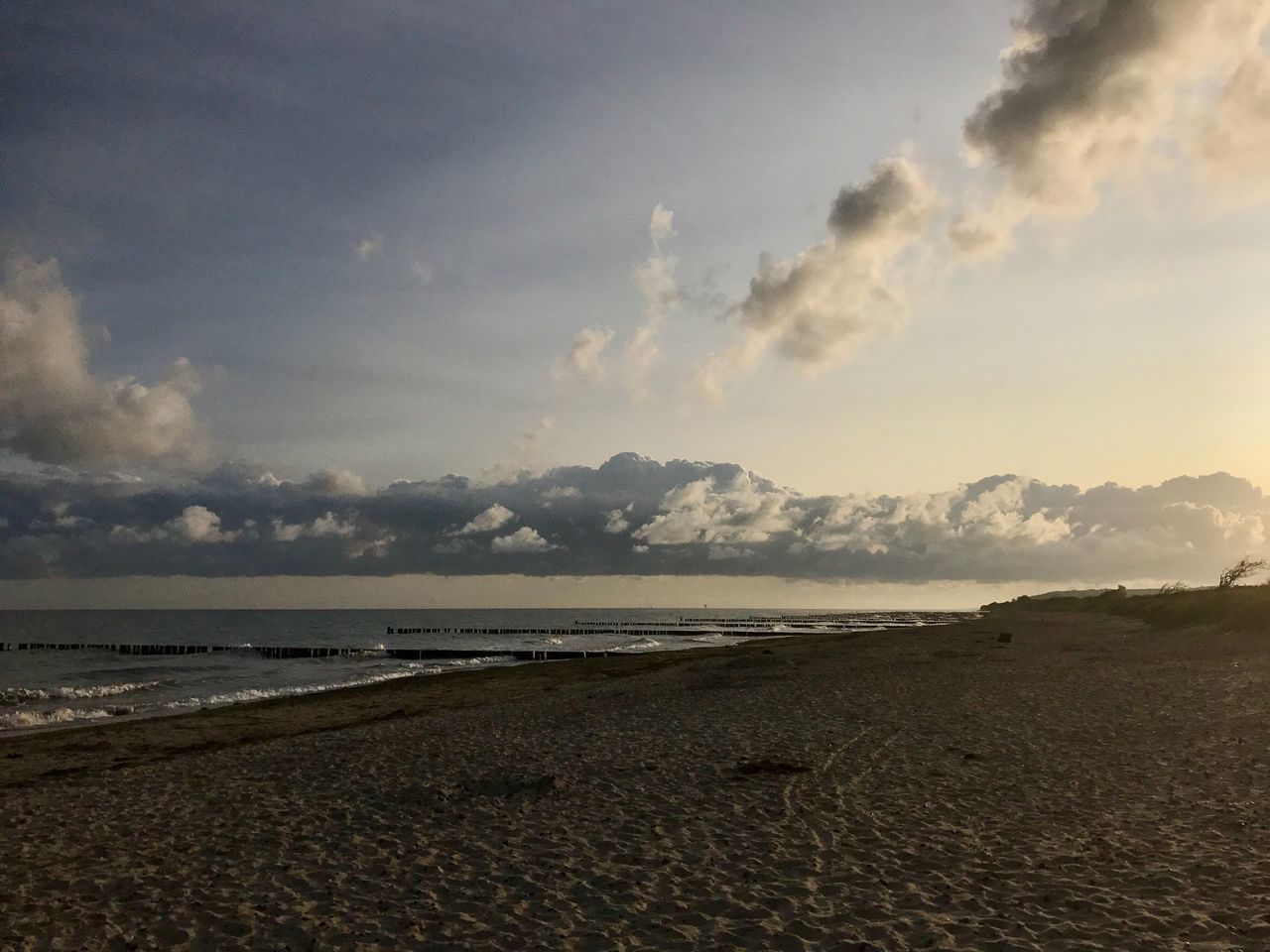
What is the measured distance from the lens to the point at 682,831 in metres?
12.1

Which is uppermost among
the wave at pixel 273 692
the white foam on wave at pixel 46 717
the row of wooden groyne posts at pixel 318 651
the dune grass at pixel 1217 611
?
the dune grass at pixel 1217 611

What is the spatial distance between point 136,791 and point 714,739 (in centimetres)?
1277

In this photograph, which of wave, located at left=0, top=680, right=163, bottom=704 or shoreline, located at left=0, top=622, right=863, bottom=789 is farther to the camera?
wave, located at left=0, top=680, right=163, bottom=704

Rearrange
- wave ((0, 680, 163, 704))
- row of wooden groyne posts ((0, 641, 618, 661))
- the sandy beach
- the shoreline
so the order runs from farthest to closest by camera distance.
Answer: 1. row of wooden groyne posts ((0, 641, 618, 661))
2. wave ((0, 680, 163, 704))
3. the shoreline
4. the sandy beach

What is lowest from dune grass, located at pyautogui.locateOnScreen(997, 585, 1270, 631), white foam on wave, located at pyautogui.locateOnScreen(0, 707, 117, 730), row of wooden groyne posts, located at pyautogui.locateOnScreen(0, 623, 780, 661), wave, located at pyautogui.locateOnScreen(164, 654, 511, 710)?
row of wooden groyne posts, located at pyautogui.locateOnScreen(0, 623, 780, 661)

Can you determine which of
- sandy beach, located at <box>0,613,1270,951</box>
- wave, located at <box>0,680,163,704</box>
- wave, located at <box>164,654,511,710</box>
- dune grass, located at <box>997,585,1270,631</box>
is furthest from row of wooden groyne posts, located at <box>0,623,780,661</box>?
sandy beach, located at <box>0,613,1270,951</box>

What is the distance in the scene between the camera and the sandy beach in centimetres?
882

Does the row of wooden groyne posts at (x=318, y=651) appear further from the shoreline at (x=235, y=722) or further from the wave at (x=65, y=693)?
the wave at (x=65, y=693)

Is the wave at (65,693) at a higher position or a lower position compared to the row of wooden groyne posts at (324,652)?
higher

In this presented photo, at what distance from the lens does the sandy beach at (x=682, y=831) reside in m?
8.82

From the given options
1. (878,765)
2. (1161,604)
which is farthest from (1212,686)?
(1161,604)

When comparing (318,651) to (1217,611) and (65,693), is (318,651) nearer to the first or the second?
(65,693)

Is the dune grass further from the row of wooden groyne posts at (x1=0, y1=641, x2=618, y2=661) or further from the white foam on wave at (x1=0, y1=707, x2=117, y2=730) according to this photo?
the white foam on wave at (x1=0, y1=707, x2=117, y2=730)

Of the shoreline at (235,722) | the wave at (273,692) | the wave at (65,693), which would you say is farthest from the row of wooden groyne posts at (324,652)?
the wave at (65,693)
